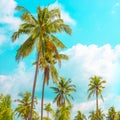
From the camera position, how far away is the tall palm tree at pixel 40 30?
36500 mm

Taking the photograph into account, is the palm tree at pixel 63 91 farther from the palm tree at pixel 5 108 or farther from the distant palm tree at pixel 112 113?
the distant palm tree at pixel 112 113

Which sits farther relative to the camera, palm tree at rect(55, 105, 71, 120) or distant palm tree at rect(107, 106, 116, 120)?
distant palm tree at rect(107, 106, 116, 120)

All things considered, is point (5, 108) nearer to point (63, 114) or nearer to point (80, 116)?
point (63, 114)

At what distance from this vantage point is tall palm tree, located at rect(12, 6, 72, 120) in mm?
36500

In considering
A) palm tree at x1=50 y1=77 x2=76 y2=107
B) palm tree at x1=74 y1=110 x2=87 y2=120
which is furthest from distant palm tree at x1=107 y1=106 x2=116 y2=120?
palm tree at x1=50 y1=77 x2=76 y2=107

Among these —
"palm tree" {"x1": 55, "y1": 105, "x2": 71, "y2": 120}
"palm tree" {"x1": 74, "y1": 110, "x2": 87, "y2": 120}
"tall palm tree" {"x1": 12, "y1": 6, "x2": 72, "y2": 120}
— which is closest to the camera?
"tall palm tree" {"x1": 12, "y1": 6, "x2": 72, "y2": 120}

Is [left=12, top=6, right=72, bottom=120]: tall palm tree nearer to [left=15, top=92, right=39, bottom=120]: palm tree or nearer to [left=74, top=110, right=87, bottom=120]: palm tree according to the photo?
[left=15, top=92, right=39, bottom=120]: palm tree

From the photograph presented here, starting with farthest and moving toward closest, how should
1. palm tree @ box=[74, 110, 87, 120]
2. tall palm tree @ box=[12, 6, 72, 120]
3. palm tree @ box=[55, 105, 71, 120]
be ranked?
palm tree @ box=[74, 110, 87, 120], palm tree @ box=[55, 105, 71, 120], tall palm tree @ box=[12, 6, 72, 120]

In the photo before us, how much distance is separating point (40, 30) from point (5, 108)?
2678 cm

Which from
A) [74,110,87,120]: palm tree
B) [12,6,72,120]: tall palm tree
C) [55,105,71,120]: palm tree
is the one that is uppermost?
[74,110,87,120]: palm tree

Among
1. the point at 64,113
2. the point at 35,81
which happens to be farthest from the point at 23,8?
the point at 64,113

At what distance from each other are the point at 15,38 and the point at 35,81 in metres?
5.42

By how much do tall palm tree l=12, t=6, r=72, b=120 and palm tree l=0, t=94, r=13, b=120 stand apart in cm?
2220

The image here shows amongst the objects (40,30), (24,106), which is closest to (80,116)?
A: (24,106)
